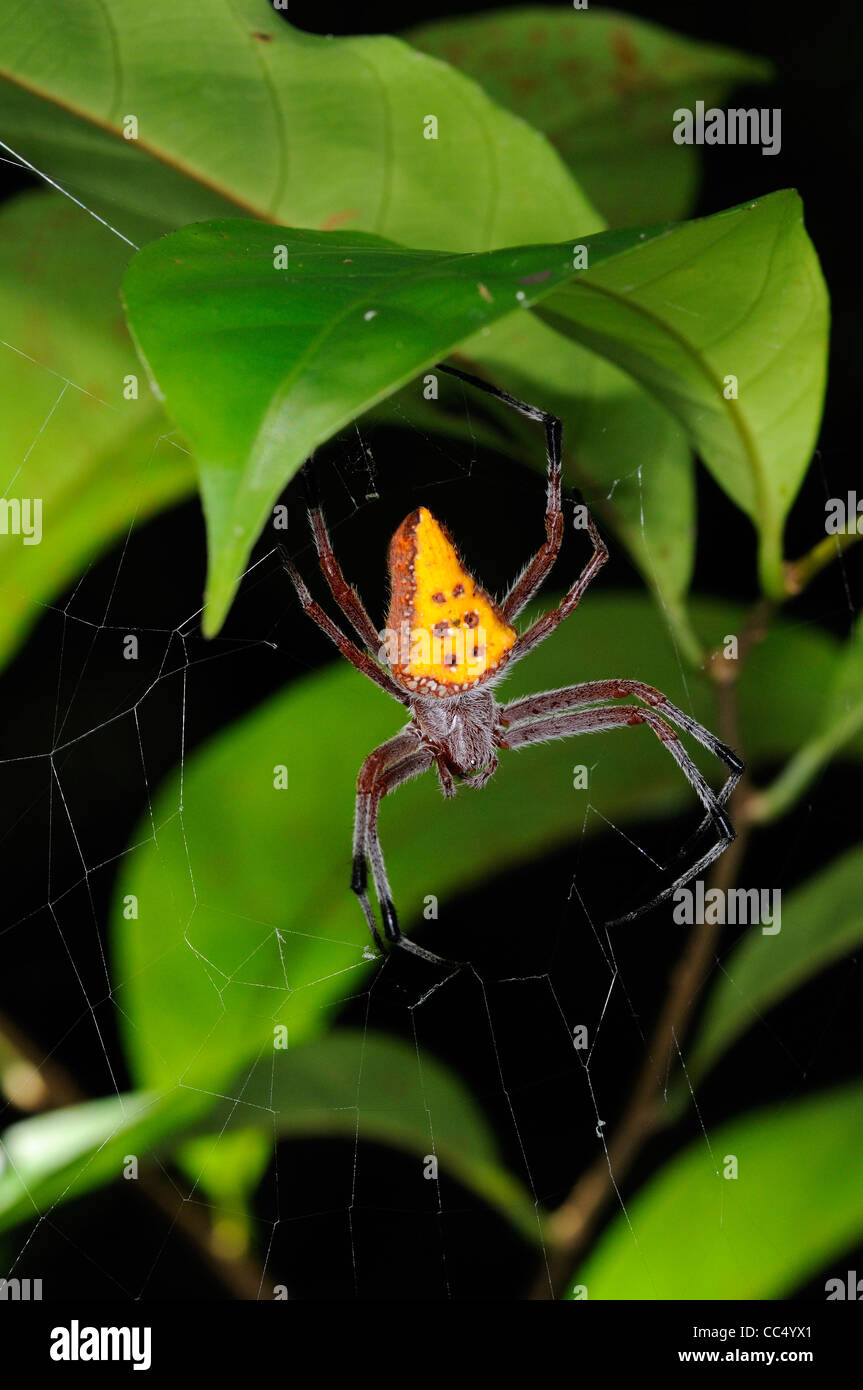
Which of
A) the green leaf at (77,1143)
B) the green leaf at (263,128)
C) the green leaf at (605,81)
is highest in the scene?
the green leaf at (605,81)

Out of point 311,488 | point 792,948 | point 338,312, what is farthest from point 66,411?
point 792,948

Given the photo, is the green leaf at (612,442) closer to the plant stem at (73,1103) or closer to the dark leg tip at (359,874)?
the dark leg tip at (359,874)

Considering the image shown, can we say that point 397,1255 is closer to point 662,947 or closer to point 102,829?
point 662,947

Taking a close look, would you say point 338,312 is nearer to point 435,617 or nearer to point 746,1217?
point 435,617

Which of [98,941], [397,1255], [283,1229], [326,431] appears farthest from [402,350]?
[397,1255]

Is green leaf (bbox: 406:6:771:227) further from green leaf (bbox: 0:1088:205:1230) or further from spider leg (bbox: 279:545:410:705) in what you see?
green leaf (bbox: 0:1088:205:1230)

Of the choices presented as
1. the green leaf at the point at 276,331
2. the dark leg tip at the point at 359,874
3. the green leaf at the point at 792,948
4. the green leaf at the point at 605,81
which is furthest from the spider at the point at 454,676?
the green leaf at the point at 605,81

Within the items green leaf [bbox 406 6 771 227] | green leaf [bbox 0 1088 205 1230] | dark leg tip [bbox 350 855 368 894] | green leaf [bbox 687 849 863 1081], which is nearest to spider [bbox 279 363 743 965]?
dark leg tip [bbox 350 855 368 894]
